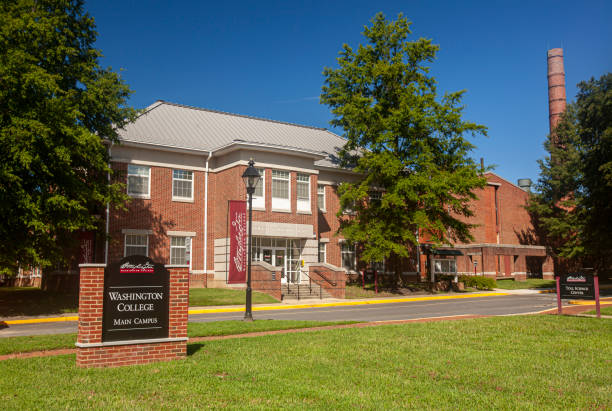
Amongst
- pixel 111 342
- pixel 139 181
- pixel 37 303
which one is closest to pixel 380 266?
pixel 139 181

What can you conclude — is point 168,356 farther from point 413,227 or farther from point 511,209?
point 511,209

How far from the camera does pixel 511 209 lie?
54312 mm

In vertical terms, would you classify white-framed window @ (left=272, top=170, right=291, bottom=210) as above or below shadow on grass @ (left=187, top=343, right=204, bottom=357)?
above

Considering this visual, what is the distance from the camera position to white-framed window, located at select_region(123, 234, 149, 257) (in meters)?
28.3

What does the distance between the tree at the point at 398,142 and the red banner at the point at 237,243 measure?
6894mm

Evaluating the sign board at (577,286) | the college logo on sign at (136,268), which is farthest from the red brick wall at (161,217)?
the sign board at (577,286)

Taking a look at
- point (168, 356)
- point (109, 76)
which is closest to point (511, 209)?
point (109, 76)

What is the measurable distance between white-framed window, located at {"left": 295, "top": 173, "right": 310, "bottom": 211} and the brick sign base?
22.5m

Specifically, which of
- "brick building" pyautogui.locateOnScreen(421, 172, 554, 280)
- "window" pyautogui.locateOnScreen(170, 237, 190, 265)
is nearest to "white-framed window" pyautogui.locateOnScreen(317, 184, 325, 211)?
"window" pyautogui.locateOnScreen(170, 237, 190, 265)

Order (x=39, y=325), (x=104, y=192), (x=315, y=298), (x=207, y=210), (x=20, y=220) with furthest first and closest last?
(x=207, y=210) < (x=315, y=298) < (x=104, y=192) < (x=20, y=220) < (x=39, y=325)

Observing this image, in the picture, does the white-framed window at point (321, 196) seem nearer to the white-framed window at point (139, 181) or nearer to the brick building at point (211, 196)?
the brick building at point (211, 196)

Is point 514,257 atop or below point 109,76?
below

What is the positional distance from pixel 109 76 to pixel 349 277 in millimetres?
19874

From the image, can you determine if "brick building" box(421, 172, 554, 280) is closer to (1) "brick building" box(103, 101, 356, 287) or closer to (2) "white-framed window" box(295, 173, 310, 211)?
(2) "white-framed window" box(295, 173, 310, 211)
